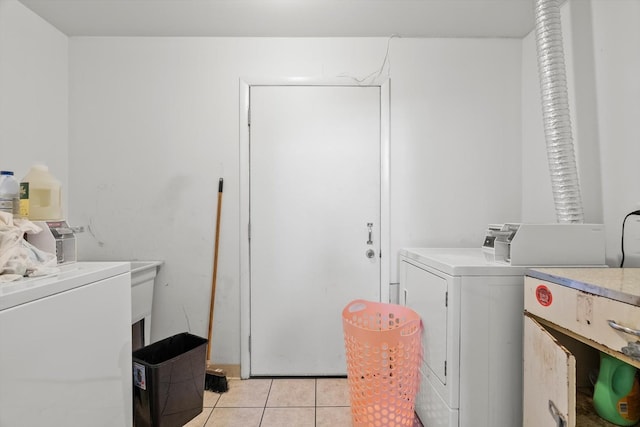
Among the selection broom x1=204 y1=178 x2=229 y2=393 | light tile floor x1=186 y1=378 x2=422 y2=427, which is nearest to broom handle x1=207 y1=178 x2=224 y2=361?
broom x1=204 y1=178 x2=229 y2=393

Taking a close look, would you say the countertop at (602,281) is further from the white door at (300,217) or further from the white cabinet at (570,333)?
the white door at (300,217)

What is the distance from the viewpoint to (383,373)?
1.37 metres

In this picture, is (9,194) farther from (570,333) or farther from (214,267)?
(570,333)

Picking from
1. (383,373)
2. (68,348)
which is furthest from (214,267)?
(383,373)

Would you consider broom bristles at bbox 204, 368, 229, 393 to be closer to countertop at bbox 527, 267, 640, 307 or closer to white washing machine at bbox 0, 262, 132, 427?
white washing machine at bbox 0, 262, 132, 427

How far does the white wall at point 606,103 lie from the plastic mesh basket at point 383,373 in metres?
1.06

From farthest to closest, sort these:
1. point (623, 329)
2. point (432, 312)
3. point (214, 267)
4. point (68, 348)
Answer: point (214, 267), point (432, 312), point (68, 348), point (623, 329)

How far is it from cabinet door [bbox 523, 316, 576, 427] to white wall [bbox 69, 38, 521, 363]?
38.6 inches

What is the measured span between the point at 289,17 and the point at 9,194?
5.40 feet

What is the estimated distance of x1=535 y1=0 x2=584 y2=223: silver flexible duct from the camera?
4.82ft

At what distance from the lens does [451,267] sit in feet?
4.31

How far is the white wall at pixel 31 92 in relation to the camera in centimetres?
171

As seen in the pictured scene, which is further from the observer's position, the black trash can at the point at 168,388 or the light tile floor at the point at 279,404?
the light tile floor at the point at 279,404

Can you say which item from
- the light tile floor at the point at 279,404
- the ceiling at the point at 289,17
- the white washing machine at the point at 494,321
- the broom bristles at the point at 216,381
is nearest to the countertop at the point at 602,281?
the white washing machine at the point at 494,321
